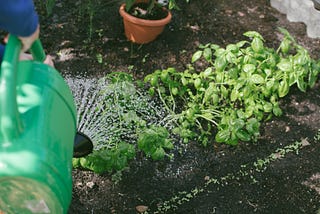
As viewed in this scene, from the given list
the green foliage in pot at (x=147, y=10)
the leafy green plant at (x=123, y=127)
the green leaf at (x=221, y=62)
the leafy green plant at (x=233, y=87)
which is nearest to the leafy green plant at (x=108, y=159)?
the leafy green plant at (x=123, y=127)

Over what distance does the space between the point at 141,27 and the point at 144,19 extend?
0.08m

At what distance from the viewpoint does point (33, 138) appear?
1229 millimetres

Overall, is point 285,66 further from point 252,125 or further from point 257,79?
point 252,125

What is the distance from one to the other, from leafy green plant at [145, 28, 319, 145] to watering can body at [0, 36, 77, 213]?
1.34 metres

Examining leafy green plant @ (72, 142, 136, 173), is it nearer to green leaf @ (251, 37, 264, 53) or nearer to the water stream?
the water stream

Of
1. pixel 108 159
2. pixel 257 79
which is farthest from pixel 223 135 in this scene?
pixel 108 159

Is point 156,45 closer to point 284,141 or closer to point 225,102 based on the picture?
point 225,102

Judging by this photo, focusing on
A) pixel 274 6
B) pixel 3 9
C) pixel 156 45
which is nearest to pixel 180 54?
pixel 156 45

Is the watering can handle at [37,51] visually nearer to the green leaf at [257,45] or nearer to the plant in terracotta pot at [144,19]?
the green leaf at [257,45]

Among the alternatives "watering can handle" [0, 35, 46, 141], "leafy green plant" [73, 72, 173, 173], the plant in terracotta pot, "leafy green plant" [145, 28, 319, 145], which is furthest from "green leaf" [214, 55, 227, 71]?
"watering can handle" [0, 35, 46, 141]

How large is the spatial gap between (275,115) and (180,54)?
0.76 metres

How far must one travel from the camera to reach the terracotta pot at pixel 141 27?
3216 millimetres

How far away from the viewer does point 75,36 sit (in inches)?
135

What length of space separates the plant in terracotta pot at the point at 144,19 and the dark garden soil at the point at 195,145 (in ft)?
0.23
